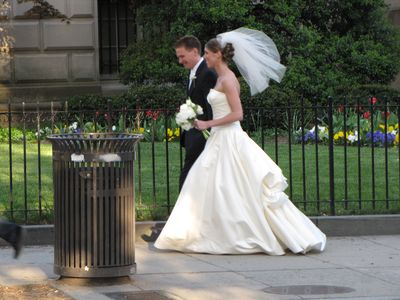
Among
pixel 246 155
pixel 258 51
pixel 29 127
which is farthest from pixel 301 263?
pixel 29 127

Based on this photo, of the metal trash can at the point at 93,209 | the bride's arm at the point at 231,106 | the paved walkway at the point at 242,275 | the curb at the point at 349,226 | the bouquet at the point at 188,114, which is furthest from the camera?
the curb at the point at 349,226

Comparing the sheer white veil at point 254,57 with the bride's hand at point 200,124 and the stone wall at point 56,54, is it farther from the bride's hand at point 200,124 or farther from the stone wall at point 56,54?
the stone wall at point 56,54

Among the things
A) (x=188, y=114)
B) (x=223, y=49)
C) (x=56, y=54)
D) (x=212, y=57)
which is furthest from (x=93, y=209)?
(x=56, y=54)

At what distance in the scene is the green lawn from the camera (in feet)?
36.3

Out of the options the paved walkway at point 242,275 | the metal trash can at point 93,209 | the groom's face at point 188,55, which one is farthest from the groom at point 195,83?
the metal trash can at point 93,209

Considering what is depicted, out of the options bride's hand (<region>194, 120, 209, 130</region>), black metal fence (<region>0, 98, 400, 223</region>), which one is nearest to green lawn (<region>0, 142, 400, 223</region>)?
black metal fence (<region>0, 98, 400, 223</region>)

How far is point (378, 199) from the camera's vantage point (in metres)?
11.5

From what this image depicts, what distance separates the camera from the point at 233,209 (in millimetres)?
9508

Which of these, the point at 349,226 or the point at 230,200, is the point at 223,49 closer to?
the point at 230,200

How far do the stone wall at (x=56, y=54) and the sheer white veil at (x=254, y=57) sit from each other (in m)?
13.0

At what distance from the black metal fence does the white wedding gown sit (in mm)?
1180

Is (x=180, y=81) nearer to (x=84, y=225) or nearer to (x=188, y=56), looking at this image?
(x=188, y=56)

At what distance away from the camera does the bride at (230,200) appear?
31.2ft

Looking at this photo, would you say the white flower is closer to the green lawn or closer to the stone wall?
the green lawn
